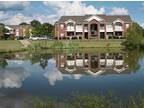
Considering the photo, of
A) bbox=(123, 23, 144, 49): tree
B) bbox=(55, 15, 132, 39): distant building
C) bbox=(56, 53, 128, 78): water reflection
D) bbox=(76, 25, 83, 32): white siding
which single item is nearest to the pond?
bbox=(56, 53, 128, 78): water reflection

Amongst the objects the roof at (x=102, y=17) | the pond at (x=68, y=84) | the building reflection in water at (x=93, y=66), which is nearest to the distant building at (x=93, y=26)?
the roof at (x=102, y=17)

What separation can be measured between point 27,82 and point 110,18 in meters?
83.2

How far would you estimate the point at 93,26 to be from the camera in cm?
10944

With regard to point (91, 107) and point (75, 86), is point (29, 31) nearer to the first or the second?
point (75, 86)

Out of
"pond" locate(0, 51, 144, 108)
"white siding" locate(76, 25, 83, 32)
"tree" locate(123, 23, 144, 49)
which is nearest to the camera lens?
"pond" locate(0, 51, 144, 108)

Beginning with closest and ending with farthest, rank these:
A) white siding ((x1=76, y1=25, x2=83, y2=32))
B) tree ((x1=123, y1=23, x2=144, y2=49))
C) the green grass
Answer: the green grass < tree ((x1=123, y1=23, x2=144, y2=49)) < white siding ((x1=76, y1=25, x2=83, y2=32))

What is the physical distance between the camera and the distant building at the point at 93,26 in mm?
107938

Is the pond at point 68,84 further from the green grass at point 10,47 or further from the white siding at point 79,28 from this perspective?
the white siding at point 79,28

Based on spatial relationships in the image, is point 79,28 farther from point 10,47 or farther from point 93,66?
point 93,66

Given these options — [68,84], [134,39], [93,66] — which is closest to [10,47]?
[134,39]

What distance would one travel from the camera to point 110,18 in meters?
110

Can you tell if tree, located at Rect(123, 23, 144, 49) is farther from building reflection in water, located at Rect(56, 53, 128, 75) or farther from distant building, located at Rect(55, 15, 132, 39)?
building reflection in water, located at Rect(56, 53, 128, 75)

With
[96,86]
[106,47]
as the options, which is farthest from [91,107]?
[106,47]

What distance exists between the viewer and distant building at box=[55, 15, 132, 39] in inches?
4250
